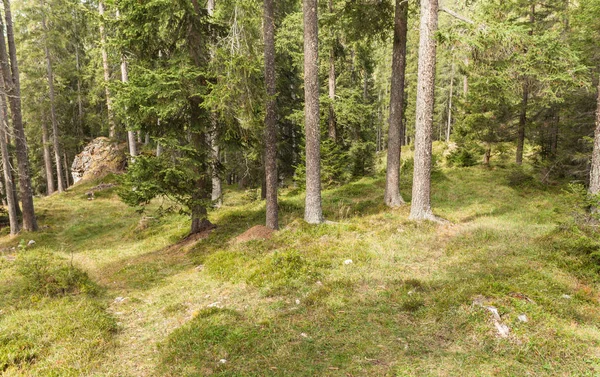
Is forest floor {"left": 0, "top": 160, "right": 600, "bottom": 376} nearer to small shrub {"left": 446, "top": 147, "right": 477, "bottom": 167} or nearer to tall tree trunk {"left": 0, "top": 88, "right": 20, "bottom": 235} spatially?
tall tree trunk {"left": 0, "top": 88, "right": 20, "bottom": 235}

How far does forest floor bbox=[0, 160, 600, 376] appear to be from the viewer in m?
4.96

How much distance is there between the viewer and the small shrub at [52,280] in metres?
8.11

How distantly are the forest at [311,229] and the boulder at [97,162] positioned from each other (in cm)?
739

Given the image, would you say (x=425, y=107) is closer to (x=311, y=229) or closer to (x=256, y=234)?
(x=311, y=229)

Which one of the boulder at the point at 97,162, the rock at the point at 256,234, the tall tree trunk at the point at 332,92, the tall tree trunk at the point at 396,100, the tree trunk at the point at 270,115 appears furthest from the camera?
the boulder at the point at 97,162

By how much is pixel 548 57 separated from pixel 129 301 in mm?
13962

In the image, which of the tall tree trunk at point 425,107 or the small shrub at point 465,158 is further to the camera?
the small shrub at point 465,158

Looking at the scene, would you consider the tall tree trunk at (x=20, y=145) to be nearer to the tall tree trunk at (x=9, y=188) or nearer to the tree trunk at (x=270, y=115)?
the tall tree trunk at (x=9, y=188)

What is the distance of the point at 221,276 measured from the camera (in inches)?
348

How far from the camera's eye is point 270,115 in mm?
11055

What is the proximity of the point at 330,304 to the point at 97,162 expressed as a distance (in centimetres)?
2900

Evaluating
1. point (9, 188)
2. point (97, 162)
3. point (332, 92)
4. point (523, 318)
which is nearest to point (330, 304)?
point (523, 318)

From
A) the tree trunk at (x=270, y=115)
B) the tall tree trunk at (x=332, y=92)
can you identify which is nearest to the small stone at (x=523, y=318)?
the tree trunk at (x=270, y=115)

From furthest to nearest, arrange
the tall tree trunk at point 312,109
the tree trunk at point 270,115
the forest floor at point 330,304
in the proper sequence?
the tall tree trunk at point 312,109 → the tree trunk at point 270,115 → the forest floor at point 330,304
